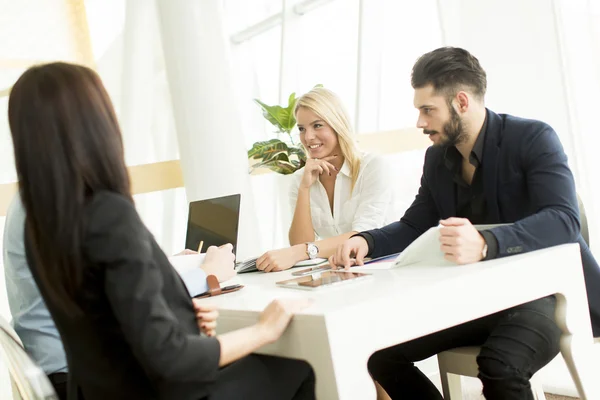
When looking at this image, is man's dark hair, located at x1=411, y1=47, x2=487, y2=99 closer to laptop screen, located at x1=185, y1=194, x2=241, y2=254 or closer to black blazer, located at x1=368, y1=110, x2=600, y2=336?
black blazer, located at x1=368, y1=110, x2=600, y2=336

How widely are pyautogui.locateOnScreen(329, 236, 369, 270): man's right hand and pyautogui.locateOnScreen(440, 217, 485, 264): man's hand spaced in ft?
1.22

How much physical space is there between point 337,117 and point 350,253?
113 cm

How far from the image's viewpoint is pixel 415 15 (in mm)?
4676

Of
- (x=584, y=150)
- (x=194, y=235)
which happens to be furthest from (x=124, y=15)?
(x=584, y=150)

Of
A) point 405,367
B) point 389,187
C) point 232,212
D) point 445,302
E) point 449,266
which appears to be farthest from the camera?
point 389,187

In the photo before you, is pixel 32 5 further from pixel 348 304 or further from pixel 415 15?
pixel 348 304

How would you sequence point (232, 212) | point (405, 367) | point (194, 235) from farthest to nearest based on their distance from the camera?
point (194, 235) → point (232, 212) → point (405, 367)

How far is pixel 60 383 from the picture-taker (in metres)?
1.84

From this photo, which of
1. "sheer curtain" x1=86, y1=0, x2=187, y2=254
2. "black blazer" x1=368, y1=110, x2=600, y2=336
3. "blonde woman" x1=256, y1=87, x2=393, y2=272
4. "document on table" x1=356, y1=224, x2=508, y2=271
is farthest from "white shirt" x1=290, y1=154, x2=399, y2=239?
"sheer curtain" x1=86, y1=0, x2=187, y2=254

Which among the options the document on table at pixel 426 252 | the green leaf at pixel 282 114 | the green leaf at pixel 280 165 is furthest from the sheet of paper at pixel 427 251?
the green leaf at pixel 282 114

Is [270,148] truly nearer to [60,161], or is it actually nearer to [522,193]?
[522,193]

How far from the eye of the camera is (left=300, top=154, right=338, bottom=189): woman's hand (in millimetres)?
3004

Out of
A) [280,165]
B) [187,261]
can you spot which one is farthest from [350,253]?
[280,165]

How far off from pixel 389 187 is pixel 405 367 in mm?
1076
